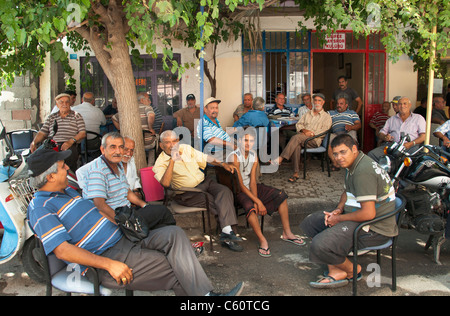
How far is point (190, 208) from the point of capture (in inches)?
172

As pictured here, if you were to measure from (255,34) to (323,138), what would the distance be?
8.94ft

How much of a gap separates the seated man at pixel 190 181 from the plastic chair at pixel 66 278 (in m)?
1.77

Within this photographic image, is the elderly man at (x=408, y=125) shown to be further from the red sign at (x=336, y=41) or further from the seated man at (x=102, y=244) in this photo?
the seated man at (x=102, y=244)

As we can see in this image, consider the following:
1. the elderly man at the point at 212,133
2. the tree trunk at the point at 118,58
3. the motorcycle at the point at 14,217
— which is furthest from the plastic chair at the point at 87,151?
the motorcycle at the point at 14,217

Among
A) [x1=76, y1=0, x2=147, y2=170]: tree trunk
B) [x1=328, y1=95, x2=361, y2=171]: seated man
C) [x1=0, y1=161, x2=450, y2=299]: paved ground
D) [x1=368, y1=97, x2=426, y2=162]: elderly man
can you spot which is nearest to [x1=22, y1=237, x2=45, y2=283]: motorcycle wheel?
[x1=0, y1=161, x2=450, y2=299]: paved ground

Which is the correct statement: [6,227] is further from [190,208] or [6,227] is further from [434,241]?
[434,241]

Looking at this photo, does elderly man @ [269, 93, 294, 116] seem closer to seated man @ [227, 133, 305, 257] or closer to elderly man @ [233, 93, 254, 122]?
elderly man @ [233, 93, 254, 122]

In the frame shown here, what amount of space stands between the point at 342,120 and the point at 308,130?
2.52 feet

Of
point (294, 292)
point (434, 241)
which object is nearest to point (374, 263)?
point (434, 241)

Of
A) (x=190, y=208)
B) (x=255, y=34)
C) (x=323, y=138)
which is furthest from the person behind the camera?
(x=255, y=34)

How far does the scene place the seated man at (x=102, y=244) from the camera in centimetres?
250

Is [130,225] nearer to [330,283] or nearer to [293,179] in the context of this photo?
[330,283]

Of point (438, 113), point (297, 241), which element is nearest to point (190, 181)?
point (297, 241)

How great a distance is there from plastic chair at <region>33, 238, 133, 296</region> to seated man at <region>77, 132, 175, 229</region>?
66 centimetres
